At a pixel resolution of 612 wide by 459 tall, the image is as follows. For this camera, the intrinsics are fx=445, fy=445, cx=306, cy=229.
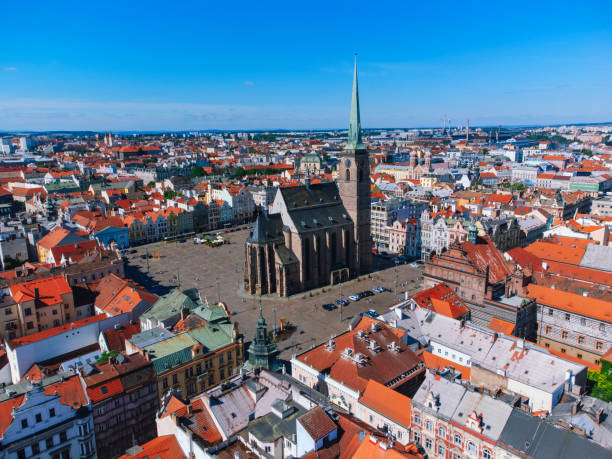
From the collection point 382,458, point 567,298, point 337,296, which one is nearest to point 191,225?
point 337,296

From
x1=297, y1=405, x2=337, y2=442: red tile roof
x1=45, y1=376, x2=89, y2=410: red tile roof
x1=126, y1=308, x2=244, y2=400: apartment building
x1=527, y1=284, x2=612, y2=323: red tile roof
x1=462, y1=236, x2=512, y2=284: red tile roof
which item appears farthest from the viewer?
x1=462, y1=236, x2=512, y2=284: red tile roof

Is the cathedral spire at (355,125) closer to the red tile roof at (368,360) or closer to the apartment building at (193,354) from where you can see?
the red tile roof at (368,360)

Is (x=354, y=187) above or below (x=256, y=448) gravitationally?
above

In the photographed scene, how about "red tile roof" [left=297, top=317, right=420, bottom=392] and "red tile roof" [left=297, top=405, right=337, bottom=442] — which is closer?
"red tile roof" [left=297, top=405, right=337, bottom=442]

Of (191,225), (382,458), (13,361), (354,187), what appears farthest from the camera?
(191,225)

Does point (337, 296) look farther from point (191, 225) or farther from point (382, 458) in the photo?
point (191, 225)

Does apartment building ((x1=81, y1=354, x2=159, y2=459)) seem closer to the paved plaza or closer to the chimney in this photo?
the paved plaza

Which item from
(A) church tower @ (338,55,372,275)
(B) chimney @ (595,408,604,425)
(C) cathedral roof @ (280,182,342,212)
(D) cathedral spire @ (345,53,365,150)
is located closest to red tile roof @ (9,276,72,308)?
(C) cathedral roof @ (280,182,342,212)

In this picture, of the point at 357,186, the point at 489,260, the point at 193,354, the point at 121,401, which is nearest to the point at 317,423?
the point at 193,354
